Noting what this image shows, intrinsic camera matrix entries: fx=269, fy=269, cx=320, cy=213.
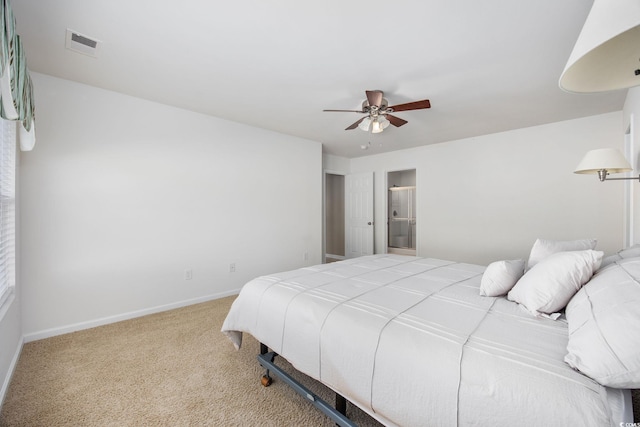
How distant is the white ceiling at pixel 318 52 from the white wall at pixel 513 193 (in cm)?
46

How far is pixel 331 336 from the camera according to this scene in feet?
4.52

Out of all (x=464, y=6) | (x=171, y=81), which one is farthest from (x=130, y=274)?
(x=464, y=6)

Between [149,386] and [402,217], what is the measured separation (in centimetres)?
534

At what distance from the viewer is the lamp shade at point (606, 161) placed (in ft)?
6.46

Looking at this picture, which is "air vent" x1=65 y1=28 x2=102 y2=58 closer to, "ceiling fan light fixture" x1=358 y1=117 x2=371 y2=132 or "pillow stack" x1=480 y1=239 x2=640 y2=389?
"ceiling fan light fixture" x1=358 y1=117 x2=371 y2=132

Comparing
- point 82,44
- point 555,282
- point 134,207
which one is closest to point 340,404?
point 555,282

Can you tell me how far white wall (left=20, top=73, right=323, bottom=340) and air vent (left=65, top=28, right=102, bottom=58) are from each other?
2.43ft

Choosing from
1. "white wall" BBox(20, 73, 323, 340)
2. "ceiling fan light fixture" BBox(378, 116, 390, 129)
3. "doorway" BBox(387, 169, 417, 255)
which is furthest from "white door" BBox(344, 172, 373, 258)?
"ceiling fan light fixture" BBox(378, 116, 390, 129)

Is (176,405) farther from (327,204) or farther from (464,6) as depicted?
(327,204)

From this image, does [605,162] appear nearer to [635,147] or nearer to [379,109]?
[635,147]

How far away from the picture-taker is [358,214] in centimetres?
593

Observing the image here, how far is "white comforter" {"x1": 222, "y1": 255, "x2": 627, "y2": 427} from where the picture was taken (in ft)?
2.82

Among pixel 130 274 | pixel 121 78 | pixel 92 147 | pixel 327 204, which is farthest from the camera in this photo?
pixel 327 204

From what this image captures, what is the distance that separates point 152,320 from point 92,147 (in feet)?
6.24
